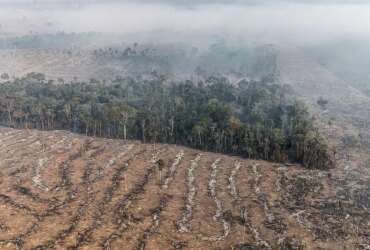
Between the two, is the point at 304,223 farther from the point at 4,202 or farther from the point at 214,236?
the point at 4,202

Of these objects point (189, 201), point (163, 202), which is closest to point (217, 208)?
point (189, 201)

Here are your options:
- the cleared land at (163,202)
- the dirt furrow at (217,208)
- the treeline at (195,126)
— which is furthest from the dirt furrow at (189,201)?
the treeline at (195,126)

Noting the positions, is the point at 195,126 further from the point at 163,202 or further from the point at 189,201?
the point at 163,202

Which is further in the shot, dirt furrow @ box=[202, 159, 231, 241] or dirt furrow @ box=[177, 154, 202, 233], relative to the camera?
dirt furrow @ box=[177, 154, 202, 233]

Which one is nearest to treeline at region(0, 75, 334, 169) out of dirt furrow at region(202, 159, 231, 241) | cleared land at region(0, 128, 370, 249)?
cleared land at region(0, 128, 370, 249)

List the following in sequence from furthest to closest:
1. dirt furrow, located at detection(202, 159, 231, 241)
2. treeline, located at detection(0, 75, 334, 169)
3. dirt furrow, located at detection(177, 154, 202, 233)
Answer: treeline, located at detection(0, 75, 334, 169), dirt furrow, located at detection(177, 154, 202, 233), dirt furrow, located at detection(202, 159, 231, 241)

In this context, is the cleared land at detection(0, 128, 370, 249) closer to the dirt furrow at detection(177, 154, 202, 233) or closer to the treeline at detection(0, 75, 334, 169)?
the dirt furrow at detection(177, 154, 202, 233)

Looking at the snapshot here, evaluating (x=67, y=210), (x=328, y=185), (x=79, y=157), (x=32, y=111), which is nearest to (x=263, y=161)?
(x=328, y=185)

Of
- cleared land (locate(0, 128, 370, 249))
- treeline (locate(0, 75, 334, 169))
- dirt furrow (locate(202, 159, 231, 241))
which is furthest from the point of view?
A: treeline (locate(0, 75, 334, 169))
